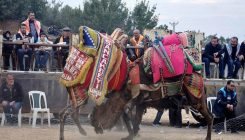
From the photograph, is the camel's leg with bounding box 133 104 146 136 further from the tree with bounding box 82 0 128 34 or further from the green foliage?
the tree with bounding box 82 0 128 34

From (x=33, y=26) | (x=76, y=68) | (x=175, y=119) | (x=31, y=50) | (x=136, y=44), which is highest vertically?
(x=33, y=26)

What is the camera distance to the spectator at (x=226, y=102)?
582 inches

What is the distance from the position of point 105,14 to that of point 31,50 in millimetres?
27871

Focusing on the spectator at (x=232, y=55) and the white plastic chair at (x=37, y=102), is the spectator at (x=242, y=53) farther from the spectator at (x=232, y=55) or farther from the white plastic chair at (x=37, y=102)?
the white plastic chair at (x=37, y=102)

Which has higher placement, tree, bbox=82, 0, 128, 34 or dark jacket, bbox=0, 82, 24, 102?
tree, bbox=82, 0, 128, 34

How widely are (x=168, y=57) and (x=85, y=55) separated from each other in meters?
1.91

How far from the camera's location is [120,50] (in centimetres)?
1096

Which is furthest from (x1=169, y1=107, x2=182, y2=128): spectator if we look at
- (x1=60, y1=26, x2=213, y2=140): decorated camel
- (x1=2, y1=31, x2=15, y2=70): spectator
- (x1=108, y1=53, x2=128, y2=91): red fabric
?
(x1=108, y1=53, x2=128, y2=91): red fabric

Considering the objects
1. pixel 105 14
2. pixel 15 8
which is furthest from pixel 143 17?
pixel 15 8

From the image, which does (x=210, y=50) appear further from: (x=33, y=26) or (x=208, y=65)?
(x=33, y=26)

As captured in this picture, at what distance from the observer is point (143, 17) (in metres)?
42.8

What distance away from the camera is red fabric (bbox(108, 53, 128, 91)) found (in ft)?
35.6

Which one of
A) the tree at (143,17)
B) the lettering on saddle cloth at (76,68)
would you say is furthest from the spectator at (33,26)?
the tree at (143,17)

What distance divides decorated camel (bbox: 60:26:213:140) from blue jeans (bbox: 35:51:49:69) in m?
4.14
